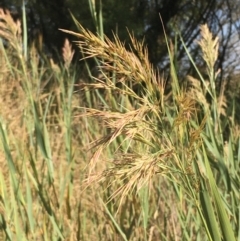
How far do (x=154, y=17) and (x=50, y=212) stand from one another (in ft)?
12.7

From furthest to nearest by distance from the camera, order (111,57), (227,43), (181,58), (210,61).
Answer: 1. (227,43)
2. (181,58)
3. (210,61)
4. (111,57)

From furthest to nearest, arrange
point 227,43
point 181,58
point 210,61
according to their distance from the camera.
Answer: point 227,43 < point 181,58 < point 210,61

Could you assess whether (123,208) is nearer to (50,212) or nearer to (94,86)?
(50,212)

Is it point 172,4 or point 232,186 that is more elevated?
point 172,4

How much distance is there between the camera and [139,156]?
0.65m

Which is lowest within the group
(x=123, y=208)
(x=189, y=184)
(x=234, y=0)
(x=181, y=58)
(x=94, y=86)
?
(x=123, y=208)

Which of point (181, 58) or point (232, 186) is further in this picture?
point (181, 58)

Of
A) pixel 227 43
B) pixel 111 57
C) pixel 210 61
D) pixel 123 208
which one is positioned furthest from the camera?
pixel 227 43

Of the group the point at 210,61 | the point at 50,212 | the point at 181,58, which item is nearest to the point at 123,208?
the point at 50,212

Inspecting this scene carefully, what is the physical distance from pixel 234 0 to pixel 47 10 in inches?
71.1

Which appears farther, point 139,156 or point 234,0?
point 234,0

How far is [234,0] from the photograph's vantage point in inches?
200

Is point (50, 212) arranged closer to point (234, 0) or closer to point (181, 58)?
point (181, 58)

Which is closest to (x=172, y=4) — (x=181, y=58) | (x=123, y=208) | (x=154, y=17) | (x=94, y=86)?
(x=154, y=17)
